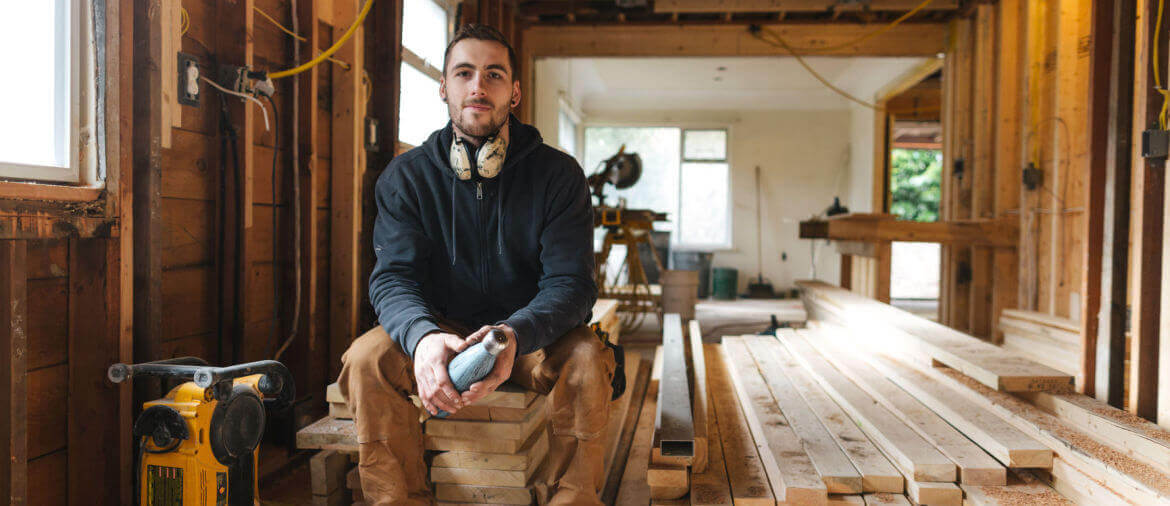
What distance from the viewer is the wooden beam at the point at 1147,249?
7.00 feet

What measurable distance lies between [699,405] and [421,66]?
2418 mm

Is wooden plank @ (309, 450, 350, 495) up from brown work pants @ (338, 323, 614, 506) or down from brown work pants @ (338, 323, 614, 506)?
down

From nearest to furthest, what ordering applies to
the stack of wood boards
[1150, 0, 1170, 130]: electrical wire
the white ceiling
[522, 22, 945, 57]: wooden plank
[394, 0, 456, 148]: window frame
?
[1150, 0, 1170, 130]: electrical wire → [394, 0, 456, 148]: window frame → the stack of wood boards → [522, 22, 945, 57]: wooden plank → the white ceiling

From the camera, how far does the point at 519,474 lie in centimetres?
193

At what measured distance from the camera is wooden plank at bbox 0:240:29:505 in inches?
55.7

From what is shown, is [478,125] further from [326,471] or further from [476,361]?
[326,471]

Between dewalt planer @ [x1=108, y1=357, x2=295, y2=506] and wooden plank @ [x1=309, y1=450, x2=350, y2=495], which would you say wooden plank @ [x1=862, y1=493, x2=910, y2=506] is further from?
dewalt planer @ [x1=108, y1=357, x2=295, y2=506]

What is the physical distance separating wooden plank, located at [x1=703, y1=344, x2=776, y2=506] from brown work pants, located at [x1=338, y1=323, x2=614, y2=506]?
1.33 ft

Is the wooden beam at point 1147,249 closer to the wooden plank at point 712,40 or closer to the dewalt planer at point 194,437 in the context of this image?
the dewalt planer at point 194,437

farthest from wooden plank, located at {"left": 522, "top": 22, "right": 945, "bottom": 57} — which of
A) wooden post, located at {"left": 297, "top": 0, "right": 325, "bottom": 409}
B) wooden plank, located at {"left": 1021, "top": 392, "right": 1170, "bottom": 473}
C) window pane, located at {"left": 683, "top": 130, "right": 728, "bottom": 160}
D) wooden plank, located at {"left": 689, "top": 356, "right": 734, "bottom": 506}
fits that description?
window pane, located at {"left": 683, "top": 130, "right": 728, "bottom": 160}

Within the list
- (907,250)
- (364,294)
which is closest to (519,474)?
(364,294)

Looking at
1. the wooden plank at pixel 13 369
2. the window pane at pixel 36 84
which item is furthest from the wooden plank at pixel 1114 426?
the window pane at pixel 36 84

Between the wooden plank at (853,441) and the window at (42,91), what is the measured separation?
2.18 m

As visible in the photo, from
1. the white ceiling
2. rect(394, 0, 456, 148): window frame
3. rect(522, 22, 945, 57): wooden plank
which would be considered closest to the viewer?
rect(394, 0, 456, 148): window frame
